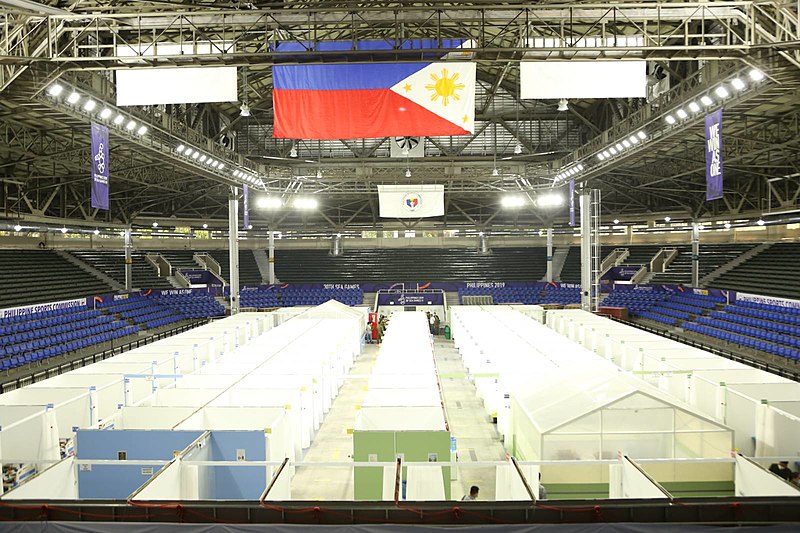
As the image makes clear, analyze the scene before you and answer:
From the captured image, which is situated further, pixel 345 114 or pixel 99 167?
pixel 99 167

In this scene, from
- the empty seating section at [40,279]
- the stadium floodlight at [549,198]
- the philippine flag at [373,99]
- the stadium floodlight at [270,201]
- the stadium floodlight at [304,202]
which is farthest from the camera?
the stadium floodlight at [304,202]

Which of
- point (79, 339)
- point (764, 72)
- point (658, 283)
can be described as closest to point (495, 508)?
point (764, 72)

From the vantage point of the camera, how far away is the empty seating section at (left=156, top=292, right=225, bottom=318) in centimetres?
3484

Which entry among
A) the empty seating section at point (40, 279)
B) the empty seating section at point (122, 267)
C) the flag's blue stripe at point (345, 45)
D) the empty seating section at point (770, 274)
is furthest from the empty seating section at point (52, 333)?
the empty seating section at point (770, 274)

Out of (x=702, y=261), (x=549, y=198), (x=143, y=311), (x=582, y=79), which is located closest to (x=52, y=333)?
(x=143, y=311)

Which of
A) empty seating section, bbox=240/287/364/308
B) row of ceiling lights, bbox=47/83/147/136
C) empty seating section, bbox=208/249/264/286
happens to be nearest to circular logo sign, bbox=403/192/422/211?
row of ceiling lights, bbox=47/83/147/136

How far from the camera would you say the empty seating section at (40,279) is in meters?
27.1

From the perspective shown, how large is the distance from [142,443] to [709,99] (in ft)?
54.7

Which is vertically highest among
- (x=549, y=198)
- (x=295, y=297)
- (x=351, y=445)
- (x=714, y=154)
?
(x=549, y=198)

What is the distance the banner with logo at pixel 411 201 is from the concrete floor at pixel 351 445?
8.02 m

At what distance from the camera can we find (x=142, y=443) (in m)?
8.05

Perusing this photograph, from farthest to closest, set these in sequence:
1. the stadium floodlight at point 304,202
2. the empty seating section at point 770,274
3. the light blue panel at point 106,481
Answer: the stadium floodlight at point 304,202, the empty seating section at point 770,274, the light blue panel at point 106,481

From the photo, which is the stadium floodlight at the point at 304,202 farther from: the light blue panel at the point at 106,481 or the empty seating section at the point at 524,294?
the light blue panel at the point at 106,481

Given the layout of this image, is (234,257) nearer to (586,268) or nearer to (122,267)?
(122,267)
